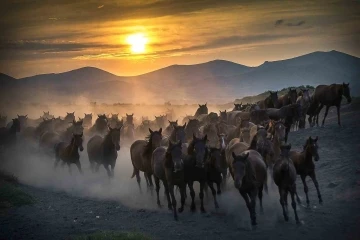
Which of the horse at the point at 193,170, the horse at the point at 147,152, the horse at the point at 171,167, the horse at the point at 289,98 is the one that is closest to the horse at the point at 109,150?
the horse at the point at 147,152

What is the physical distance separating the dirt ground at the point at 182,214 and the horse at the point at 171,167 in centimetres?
85

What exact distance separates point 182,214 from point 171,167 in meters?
1.75

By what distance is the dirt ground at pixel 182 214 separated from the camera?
478 inches

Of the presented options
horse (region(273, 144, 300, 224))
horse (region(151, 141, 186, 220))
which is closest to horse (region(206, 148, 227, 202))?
horse (region(151, 141, 186, 220))

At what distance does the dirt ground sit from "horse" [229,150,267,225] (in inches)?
33.3

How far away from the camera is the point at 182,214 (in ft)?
46.2

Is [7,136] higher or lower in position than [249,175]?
higher

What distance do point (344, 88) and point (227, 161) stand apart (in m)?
13.4

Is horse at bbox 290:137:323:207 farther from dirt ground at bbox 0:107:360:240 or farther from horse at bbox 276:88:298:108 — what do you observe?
horse at bbox 276:88:298:108

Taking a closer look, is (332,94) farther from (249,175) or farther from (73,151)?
(73,151)

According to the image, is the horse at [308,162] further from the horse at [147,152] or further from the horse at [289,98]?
the horse at [289,98]

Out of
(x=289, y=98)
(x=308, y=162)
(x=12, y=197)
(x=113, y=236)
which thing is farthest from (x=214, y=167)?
(x=289, y=98)

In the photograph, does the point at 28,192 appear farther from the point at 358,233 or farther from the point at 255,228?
the point at 358,233

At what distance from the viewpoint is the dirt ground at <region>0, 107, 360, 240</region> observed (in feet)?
39.9
